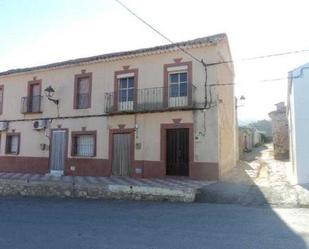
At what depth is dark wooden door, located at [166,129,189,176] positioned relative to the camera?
608 inches

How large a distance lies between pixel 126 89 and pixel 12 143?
835 cm

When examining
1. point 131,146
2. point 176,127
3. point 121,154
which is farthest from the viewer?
point 121,154

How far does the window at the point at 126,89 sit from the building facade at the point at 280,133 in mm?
11522

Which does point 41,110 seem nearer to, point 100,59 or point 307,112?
point 100,59

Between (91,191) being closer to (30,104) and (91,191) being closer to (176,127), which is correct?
(176,127)

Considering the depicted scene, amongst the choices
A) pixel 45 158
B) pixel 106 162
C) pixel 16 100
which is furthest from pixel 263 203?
pixel 16 100

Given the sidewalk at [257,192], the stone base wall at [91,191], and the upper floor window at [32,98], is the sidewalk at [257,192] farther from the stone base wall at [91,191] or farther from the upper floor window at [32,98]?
the upper floor window at [32,98]

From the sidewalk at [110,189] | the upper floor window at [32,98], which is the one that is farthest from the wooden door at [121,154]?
the upper floor window at [32,98]

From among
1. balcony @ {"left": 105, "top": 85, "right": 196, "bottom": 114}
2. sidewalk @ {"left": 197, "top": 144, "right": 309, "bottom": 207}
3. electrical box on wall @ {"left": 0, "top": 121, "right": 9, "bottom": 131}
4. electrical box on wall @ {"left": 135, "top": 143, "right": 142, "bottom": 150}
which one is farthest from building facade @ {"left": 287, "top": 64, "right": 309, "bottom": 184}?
electrical box on wall @ {"left": 0, "top": 121, "right": 9, "bottom": 131}

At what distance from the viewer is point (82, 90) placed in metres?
18.5

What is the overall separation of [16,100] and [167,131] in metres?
9.97

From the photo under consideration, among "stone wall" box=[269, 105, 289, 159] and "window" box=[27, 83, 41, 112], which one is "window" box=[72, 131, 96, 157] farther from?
"stone wall" box=[269, 105, 289, 159]

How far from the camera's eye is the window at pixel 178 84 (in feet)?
51.2

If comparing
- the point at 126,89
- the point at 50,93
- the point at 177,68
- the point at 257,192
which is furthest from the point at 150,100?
the point at 257,192
